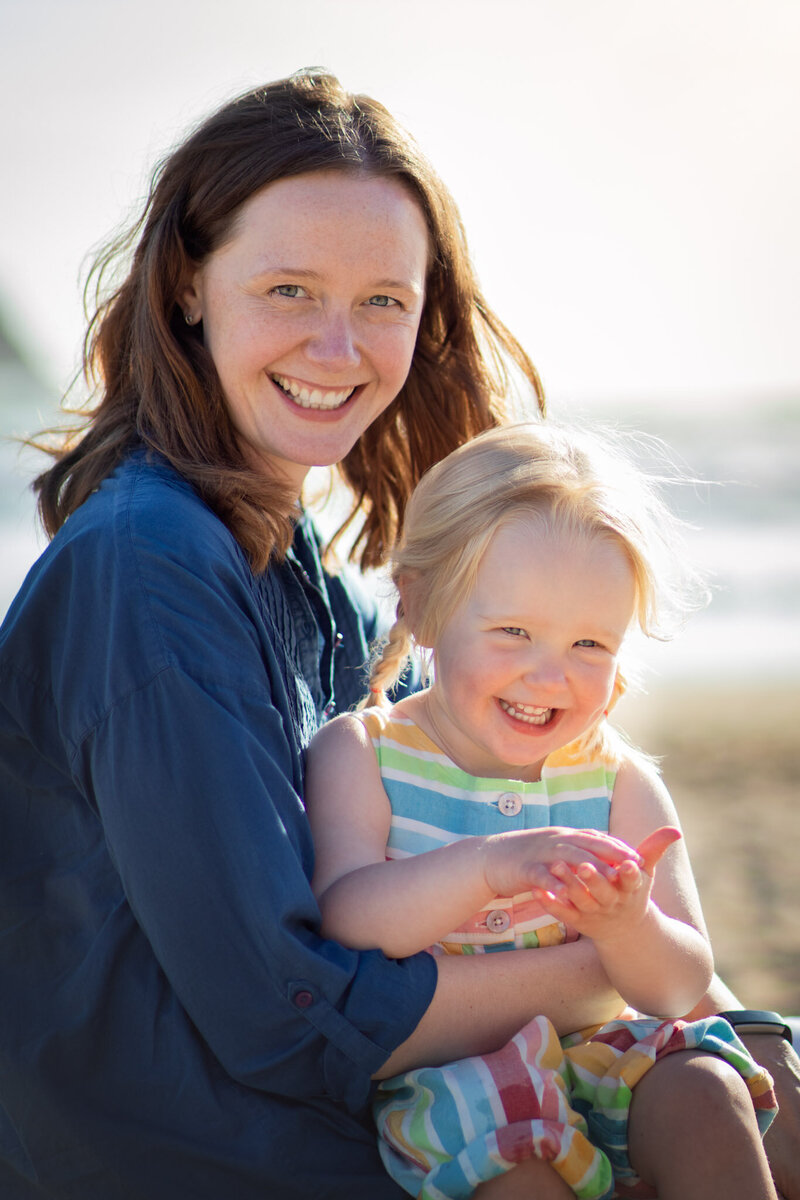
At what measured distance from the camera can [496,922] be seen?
205cm

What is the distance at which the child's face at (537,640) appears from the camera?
6.91 feet

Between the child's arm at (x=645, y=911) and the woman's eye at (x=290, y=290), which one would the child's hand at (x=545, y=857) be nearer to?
the child's arm at (x=645, y=911)

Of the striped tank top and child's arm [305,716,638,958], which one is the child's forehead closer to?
the striped tank top

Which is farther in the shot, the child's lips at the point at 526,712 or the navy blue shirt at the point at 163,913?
the child's lips at the point at 526,712

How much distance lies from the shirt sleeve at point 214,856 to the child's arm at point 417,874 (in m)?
0.06

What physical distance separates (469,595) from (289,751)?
0.44 metres

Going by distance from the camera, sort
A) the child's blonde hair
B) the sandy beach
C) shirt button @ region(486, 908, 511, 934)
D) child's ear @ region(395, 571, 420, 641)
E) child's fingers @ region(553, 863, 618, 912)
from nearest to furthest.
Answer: child's fingers @ region(553, 863, 618, 912) → shirt button @ region(486, 908, 511, 934) → the child's blonde hair → child's ear @ region(395, 571, 420, 641) → the sandy beach

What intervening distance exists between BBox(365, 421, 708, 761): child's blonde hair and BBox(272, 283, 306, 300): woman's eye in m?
0.42

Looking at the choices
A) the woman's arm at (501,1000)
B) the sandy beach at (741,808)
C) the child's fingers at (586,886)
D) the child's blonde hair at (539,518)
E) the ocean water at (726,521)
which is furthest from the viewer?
the ocean water at (726,521)

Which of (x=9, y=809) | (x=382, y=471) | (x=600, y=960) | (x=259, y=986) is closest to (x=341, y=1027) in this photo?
(x=259, y=986)

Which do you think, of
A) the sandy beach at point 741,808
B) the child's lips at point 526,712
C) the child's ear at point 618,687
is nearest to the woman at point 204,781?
the child's lips at point 526,712

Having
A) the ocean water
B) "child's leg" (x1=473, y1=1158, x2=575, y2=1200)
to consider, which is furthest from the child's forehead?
the ocean water

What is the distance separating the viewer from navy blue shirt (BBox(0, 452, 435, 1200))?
1732mm

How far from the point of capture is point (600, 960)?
2000 mm
